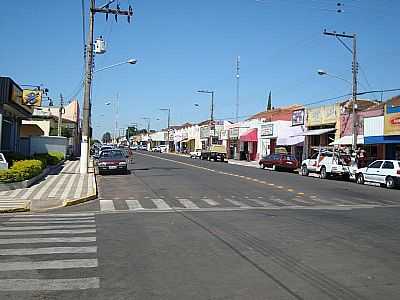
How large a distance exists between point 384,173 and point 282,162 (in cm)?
1580

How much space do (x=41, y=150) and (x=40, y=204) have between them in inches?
1347

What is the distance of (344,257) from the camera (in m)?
8.72

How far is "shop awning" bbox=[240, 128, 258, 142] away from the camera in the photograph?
66812 mm

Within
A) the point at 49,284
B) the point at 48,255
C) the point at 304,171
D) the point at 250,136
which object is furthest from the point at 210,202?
the point at 250,136

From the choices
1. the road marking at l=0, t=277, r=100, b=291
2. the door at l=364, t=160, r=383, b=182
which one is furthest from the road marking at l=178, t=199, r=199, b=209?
the door at l=364, t=160, r=383, b=182

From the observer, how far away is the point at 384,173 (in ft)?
93.3

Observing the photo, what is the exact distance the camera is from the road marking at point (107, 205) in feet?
53.1

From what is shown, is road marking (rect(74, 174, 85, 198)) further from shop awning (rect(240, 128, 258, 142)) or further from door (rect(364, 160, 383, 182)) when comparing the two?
shop awning (rect(240, 128, 258, 142))

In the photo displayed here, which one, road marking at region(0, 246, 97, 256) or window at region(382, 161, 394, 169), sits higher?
window at region(382, 161, 394, 169)

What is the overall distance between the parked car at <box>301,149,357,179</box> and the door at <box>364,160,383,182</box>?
2758 mm

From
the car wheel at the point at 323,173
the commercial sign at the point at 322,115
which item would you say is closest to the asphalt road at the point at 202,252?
the car wheel at the point at 323,173

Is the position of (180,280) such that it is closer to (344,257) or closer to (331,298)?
(331,298)

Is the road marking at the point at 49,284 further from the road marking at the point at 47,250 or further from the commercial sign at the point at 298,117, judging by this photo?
the commercial sign at the point at 298,117

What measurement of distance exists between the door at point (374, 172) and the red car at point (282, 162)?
13.0m
